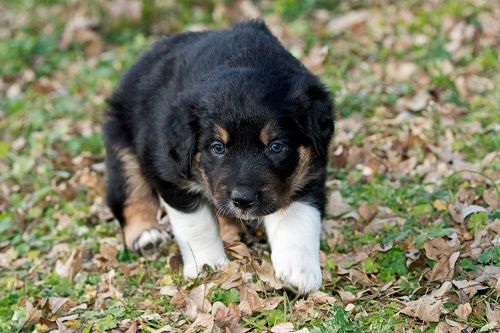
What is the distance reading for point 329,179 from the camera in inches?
263

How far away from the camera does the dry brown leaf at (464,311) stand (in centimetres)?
438

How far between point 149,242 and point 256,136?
1.56 meters

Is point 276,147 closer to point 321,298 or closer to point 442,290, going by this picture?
point 321,298

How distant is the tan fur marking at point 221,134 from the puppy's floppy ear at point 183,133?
195 millimetres

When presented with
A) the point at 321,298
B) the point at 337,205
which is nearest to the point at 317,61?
the point at 337,205

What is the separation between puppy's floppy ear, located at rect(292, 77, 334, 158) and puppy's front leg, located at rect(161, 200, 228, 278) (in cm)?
86

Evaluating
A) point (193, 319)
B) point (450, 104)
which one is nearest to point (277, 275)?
point (193, 319)

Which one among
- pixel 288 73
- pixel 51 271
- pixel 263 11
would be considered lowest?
pixel 263 11

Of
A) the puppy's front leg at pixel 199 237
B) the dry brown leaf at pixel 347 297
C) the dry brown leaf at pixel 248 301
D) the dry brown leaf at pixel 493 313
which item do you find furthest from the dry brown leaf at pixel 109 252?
the dry brown leaf at pixel 493 313

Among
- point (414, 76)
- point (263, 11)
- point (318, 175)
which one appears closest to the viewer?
point (318, 175)

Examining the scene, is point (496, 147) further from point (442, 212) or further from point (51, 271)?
point (51, 271)

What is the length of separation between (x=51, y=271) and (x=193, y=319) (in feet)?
5.39

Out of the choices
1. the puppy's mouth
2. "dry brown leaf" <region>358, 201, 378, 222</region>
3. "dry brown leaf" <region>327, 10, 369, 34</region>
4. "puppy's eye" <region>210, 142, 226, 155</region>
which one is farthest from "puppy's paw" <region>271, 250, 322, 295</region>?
"dry brown leaf" <region>327, 10, 369, 34</region>

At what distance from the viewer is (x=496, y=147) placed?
6.64 m
